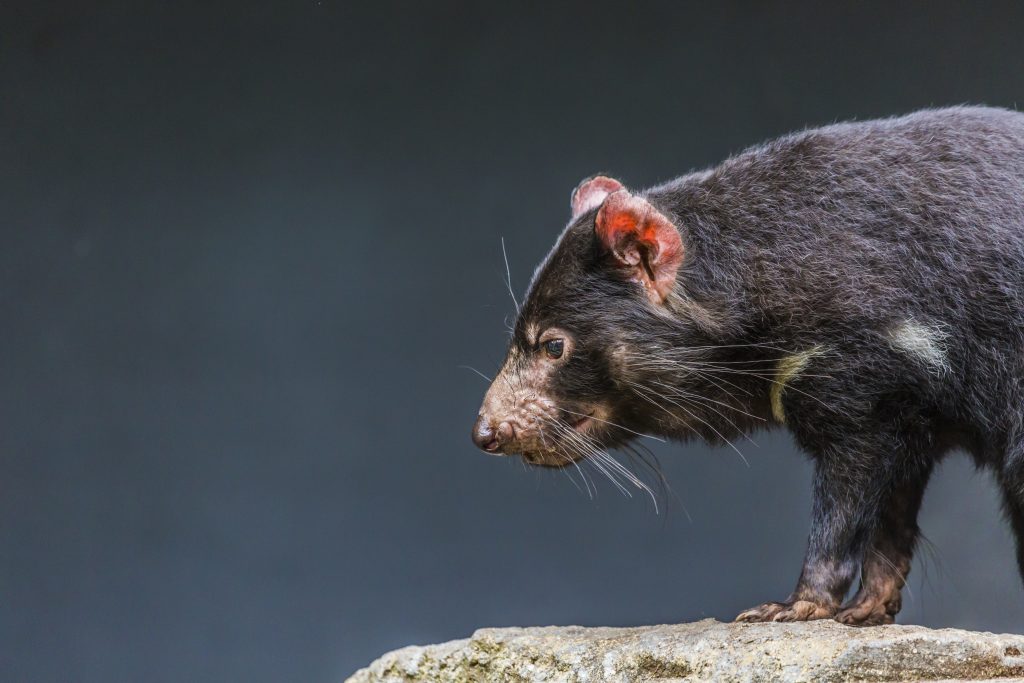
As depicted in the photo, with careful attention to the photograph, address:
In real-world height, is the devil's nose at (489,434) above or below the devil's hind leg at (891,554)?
above

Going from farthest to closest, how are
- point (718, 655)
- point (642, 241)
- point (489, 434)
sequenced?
point (489, 434), point (642, 241), point (718, 655)

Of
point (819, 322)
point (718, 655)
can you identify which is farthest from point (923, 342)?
point (718, 655)

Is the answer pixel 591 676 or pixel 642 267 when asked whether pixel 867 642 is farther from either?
pixel 642 267

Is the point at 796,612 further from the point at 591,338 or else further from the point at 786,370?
the point at 591,338

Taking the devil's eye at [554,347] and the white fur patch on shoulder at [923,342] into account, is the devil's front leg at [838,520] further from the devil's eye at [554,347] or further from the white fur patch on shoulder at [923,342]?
the devil's eye at [554,347]

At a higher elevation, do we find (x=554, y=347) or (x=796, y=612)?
(x=554, y=347)

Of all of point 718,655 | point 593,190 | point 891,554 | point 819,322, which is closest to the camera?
point 718,655

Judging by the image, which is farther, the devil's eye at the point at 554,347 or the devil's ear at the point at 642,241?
the devil's eye at the point at 554,347

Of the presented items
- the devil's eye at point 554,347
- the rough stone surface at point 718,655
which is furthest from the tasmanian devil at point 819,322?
the rough stone surface at point 718,655

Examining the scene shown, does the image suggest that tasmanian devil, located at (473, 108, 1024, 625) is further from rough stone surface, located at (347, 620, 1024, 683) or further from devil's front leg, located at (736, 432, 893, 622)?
rough stone surface, located at (347, 620, 1024, 683)
